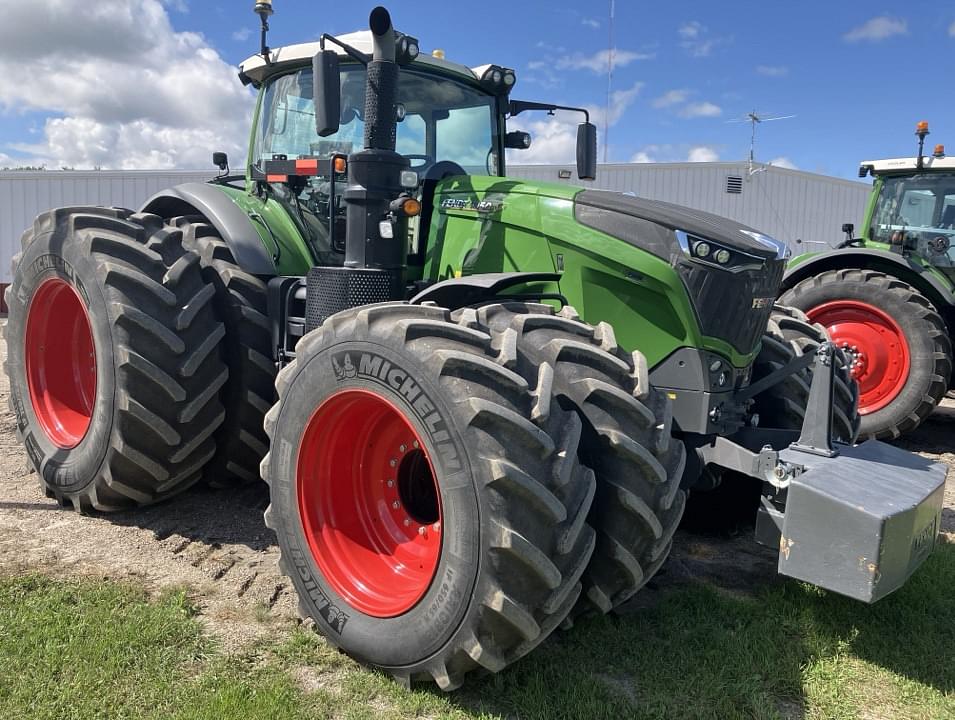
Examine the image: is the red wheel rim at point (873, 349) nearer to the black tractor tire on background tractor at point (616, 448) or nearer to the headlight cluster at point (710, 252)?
the headlight cluster at point (710, 252)

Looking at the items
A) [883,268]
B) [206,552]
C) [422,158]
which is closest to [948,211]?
[883,268]

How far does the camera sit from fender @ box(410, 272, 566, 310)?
3.17m

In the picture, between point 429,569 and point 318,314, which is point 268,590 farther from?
point 318,314

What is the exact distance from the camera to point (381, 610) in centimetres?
281

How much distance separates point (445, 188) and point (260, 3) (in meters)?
1.71

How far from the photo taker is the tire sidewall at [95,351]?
383 centimetres

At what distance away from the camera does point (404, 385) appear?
8.70 ft

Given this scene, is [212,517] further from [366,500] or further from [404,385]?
[404,385]

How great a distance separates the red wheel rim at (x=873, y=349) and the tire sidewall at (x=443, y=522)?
532 centimetres

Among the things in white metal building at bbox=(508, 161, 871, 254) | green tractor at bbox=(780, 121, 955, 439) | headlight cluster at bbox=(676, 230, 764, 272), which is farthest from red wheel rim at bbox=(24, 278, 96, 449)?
white metal building at bbox=(508, 161, 871, 254)

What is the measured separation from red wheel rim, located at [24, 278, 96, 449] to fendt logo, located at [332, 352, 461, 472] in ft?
7.82

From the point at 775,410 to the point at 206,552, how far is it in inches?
111

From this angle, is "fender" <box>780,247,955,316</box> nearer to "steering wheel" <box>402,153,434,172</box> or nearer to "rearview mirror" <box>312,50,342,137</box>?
"steering wheel" <box>402,153,434,172</box>

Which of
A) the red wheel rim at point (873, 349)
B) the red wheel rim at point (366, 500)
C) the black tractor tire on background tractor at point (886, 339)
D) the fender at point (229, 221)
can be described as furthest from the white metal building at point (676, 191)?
the red wheel rim at point (366, 500)
